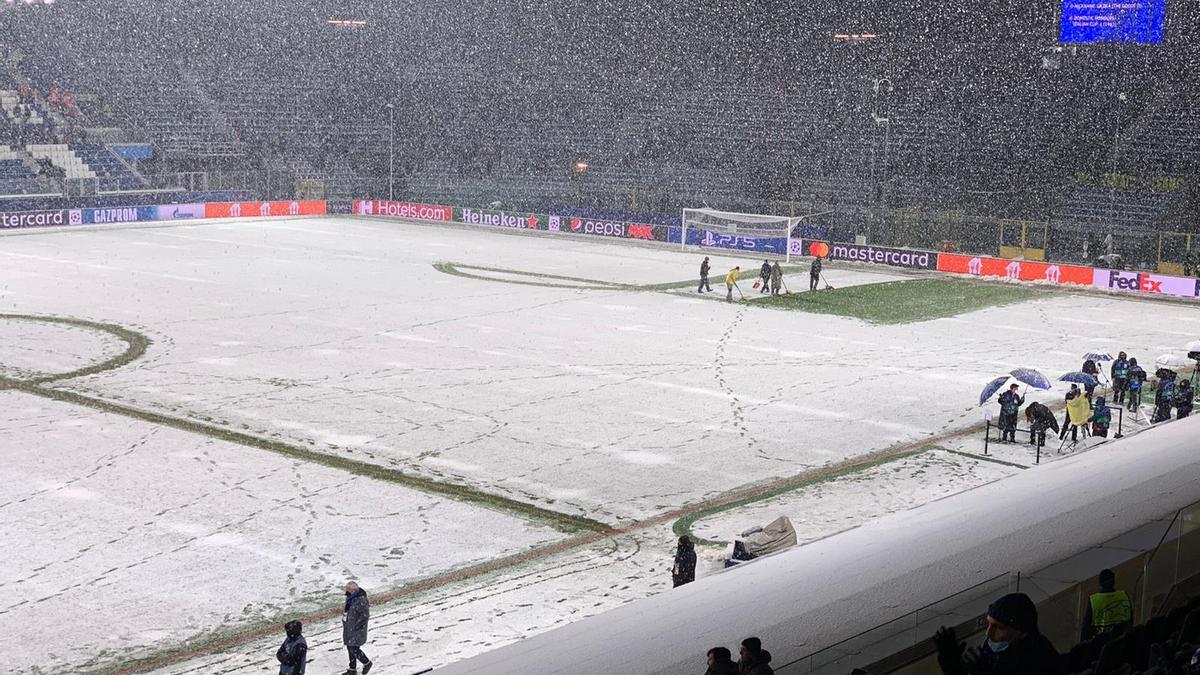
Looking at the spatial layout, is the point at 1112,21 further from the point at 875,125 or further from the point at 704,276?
the point at 704,276

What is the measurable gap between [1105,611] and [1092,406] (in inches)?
634

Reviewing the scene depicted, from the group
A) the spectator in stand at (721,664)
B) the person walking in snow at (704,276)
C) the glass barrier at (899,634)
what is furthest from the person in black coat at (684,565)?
the person walking in snow at (704,276)

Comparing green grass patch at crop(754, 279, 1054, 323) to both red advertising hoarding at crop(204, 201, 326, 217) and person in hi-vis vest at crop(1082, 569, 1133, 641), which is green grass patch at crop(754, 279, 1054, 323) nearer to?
person in hi-vis vest at crop(1082, 569, 1133, 641)

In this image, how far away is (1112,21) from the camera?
56156 mm

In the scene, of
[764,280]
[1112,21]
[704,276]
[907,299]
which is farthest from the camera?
[1112,21]

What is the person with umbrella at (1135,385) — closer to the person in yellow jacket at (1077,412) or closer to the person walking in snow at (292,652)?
the person in yellow jacket at (1077,412)

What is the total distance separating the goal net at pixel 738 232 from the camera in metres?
56.1

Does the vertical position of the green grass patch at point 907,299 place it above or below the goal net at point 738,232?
below

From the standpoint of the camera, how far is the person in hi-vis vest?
9.03 m

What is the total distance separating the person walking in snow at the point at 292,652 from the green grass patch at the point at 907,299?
93.1 feet

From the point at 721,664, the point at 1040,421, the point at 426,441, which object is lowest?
the point at 426,441

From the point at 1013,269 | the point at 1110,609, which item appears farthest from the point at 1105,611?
the point at 1013,269

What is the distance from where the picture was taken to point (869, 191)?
67.4 meters

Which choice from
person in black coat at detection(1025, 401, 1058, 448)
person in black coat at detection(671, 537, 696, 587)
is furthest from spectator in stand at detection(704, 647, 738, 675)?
person in black coat at detection(1025, 401, 1058, 448)
